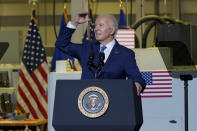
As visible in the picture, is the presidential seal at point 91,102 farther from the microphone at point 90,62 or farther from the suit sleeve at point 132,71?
the suit sleeve at point 132,71

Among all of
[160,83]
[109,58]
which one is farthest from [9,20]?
[109,58]

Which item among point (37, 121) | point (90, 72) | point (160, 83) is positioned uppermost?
point (90, 72)

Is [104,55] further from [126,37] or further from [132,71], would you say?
[126,37]

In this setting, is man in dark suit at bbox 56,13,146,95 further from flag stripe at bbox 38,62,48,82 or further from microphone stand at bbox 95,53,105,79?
flag stripe at bbox 38,62,48,82

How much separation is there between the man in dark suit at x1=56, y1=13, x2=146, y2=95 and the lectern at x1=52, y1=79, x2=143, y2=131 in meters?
0.20

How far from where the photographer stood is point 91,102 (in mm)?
2650

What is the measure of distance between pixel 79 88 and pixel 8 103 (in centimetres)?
410

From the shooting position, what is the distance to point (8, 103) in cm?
657

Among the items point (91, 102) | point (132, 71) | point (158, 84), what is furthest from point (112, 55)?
point (158, 84)

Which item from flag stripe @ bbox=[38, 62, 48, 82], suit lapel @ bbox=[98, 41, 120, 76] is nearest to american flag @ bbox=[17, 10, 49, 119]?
flag stripe @ bbox=[38, 62, 48, 82]

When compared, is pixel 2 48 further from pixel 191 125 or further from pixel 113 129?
pixel 113 129

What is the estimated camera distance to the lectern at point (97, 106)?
2.59 meters

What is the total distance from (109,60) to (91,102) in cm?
38

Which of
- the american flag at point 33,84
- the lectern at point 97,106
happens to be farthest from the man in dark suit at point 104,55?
the american flag at point 33,84
